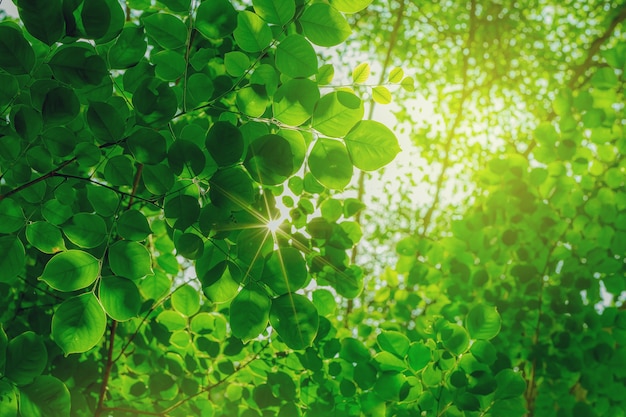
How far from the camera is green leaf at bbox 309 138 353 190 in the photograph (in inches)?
34.1

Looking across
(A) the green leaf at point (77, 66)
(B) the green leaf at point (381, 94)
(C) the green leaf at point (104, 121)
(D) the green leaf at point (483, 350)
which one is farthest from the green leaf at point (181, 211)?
(D) the green leaf at point (483, 350)

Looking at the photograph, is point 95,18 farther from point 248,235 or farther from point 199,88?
point 248,235

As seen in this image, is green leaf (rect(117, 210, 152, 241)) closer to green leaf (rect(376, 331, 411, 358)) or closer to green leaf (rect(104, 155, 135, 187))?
green leaf (rect(104, 155, 135, 187))

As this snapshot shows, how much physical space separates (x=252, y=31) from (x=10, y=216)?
2.28 feet

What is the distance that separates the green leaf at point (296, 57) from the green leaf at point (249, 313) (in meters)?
0.46

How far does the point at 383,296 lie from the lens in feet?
7.04

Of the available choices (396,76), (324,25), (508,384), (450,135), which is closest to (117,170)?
(324,25)

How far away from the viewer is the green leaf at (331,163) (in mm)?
867

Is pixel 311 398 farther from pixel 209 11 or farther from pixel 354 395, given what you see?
pixel 209 11

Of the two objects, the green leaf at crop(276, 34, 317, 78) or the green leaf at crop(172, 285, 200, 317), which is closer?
the green leaf at crop(276, 34, 317, 78)

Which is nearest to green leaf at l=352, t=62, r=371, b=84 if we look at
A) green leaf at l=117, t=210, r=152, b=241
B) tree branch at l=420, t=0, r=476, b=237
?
green leaf at l=117, t=210, r=152, b=241

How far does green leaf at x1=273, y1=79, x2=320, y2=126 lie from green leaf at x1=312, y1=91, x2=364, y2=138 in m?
0.02

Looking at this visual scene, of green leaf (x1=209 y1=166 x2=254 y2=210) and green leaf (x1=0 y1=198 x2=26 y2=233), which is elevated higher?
green leaf (x1=209 y1=166 x2=254 y2=210)

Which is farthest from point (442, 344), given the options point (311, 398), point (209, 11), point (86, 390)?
point (86, 390)
